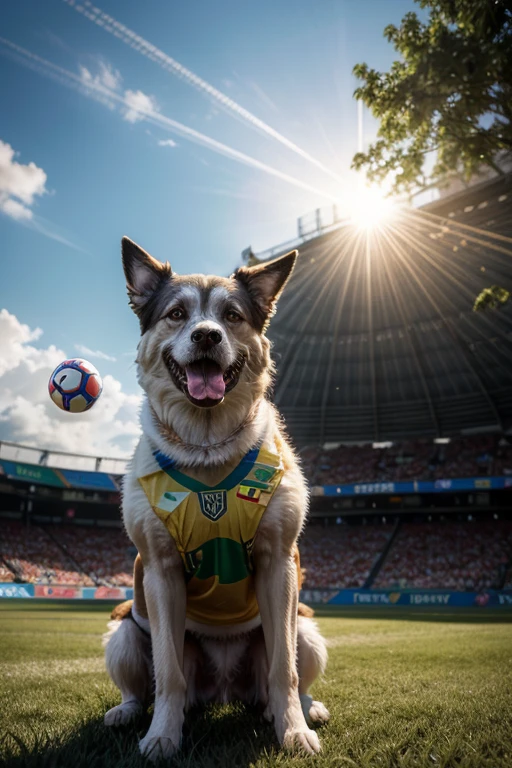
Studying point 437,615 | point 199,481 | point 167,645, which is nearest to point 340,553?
point 437,615

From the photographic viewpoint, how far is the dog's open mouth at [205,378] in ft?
9.85

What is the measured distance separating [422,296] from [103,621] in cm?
2241

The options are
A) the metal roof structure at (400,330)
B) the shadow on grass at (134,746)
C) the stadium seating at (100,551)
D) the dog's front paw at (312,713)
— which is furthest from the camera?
the stadium seating at (100,551)

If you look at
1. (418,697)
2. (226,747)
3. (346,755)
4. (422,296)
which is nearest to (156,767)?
(226,747)

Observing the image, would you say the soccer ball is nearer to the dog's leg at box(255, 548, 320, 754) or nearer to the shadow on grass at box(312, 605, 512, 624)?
the dog's leg at box(255, 548, 320, 754)

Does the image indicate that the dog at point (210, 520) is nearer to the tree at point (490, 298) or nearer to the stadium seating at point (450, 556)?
the tree at point (490, 298)

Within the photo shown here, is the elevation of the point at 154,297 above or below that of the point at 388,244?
below

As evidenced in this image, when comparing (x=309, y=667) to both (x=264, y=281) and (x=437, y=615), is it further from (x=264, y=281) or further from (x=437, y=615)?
(x=437, y=615)

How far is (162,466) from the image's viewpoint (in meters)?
3.08

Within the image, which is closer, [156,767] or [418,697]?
[156,767]

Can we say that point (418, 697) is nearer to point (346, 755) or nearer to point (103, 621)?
point (346, 755)

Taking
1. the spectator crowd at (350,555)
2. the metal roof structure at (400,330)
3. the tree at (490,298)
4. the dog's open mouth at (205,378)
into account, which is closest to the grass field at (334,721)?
the dog's open mouth at (205,378)

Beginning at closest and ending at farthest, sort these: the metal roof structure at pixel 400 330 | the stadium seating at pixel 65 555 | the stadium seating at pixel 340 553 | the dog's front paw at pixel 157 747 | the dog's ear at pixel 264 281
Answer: the dog's front paw at pixel 157 747 → the dog's ear at pixel 264 281 → the metal roof structure at pixel 400 330 → the stadium seating at pixel 65 555 → the stadium seating at pixel 340 553

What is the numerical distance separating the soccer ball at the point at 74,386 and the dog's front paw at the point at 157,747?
14.1ft
